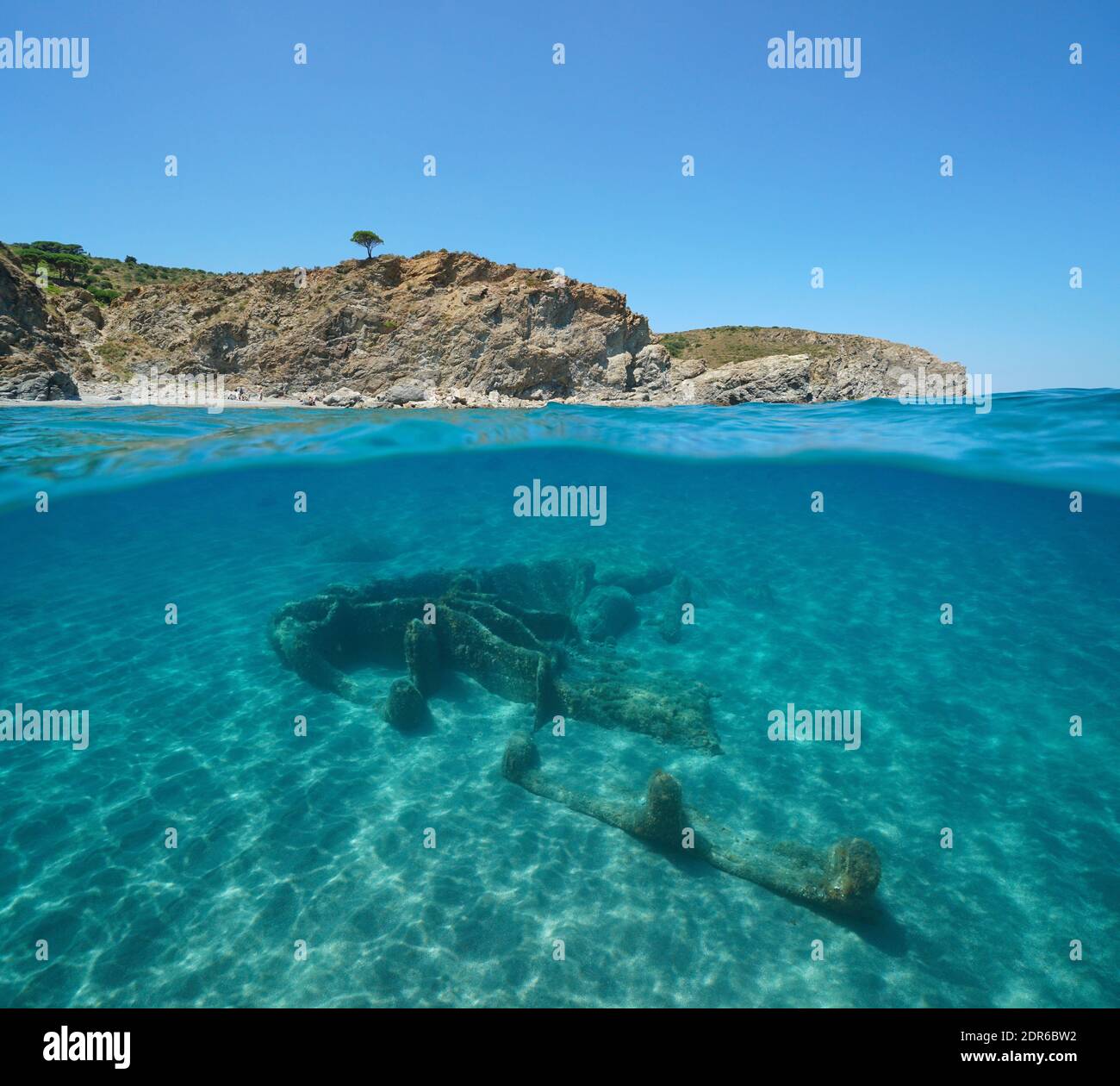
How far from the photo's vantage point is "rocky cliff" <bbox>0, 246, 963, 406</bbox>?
3425 centimetres

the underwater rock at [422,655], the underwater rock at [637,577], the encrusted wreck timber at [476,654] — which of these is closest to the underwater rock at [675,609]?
the underwater rock at [637,577]

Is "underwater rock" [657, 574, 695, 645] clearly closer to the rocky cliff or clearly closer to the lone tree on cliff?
the rocky cliff

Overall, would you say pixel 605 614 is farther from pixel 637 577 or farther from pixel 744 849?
Answer: pixel 744 849

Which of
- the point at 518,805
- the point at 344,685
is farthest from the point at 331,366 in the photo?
the point at 518,805

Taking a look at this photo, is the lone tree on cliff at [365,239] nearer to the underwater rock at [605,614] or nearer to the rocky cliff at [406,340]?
the rocky cliff at [406,340]

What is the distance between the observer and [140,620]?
47.6 ft

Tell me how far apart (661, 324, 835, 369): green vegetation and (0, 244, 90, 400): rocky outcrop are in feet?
176

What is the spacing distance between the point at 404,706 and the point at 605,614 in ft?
19.4

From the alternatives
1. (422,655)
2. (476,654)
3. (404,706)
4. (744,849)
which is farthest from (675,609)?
(744,849)

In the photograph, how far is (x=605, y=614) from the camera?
13773 millimetres

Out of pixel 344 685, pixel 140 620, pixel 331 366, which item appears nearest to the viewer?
pixel 344 685

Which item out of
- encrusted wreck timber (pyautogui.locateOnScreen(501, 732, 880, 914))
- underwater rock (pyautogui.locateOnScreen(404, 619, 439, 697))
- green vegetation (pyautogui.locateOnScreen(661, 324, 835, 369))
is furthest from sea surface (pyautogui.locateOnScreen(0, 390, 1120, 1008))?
green vegetation (pyautogui.locateOnScreen(661, 324, 835, 369))
